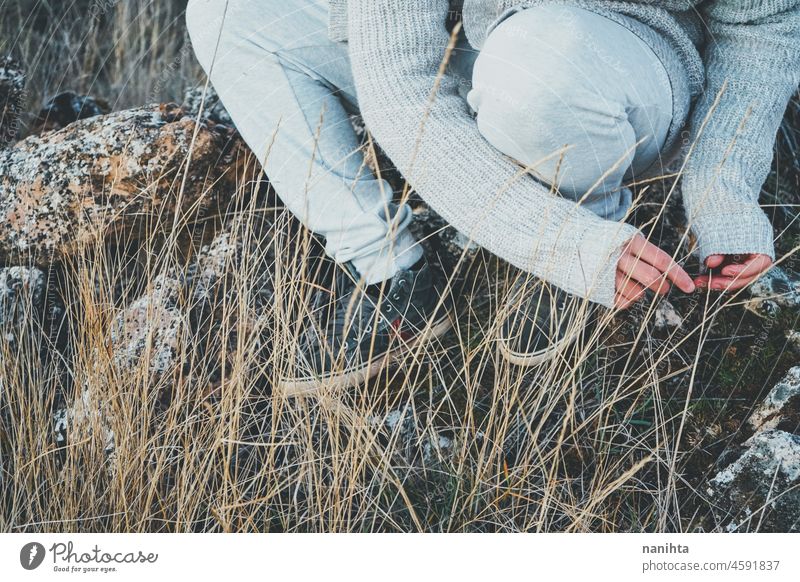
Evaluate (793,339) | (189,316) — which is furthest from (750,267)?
(189,316)

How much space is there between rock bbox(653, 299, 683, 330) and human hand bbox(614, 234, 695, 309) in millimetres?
302

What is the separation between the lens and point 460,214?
1076mm

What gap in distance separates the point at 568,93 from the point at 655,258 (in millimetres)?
272

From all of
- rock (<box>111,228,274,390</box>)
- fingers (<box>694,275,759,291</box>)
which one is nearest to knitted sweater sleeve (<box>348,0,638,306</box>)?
fingers (<box>694,275,759,291</box>)

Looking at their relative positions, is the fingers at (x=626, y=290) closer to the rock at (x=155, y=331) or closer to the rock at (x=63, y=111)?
the rock at (x=155, y=331)

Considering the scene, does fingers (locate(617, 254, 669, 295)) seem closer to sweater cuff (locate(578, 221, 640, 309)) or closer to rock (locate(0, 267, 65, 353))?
sweater cuff (locate(578, 221, 640, 309))

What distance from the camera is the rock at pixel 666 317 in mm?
1307

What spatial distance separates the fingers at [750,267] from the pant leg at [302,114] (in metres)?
0.51

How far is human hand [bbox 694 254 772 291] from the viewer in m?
1.07

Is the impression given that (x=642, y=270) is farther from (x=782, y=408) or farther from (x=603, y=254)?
(x=782, y=408)

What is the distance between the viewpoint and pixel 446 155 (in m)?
1.06

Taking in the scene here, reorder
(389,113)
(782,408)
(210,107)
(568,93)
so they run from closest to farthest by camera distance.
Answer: (568,93) → (389,113) → (782,408) → (210,107)
